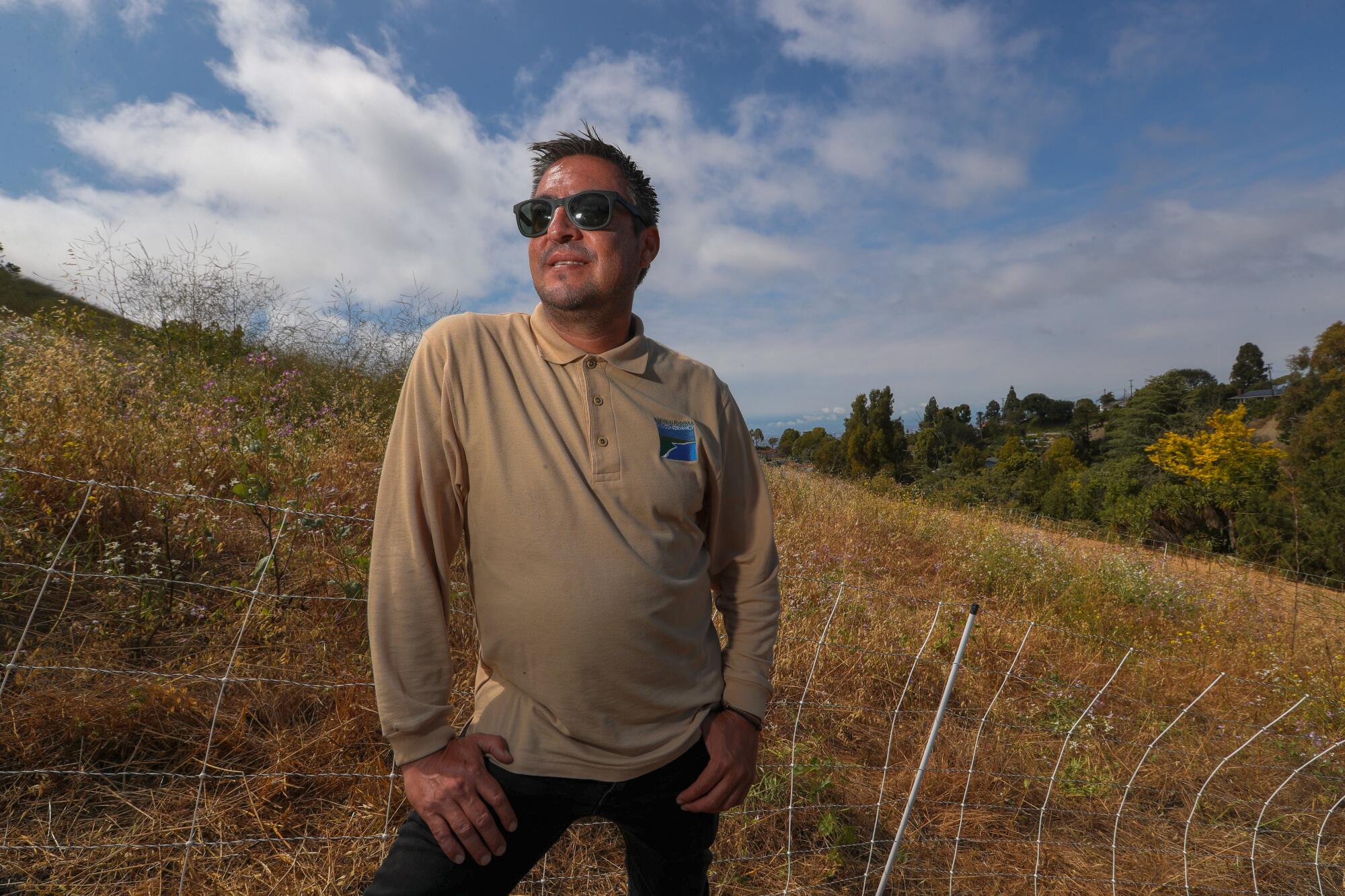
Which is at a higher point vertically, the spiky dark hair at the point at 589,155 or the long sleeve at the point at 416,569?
the spiky dark hair at the point at 589,155

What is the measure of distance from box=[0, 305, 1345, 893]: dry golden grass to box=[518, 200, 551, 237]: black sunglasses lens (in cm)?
118

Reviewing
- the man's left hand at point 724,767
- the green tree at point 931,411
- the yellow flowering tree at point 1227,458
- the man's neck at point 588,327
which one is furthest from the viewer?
the green tree at point 931,411

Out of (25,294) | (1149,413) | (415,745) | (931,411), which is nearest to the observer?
(415,745)

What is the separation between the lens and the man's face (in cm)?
144

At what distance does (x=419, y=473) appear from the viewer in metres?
1.20

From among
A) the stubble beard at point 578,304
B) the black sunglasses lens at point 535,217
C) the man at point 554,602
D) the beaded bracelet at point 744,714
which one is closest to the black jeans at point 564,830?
the man at point 554,602

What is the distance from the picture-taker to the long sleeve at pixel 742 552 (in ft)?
5.00

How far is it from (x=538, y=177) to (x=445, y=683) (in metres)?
1.24

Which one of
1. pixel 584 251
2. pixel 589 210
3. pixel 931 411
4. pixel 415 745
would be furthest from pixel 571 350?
pixel 931 411

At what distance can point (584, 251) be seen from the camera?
1.46 m

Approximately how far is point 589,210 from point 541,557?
0.84 m

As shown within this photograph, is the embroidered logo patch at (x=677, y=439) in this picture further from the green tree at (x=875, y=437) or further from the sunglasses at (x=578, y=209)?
the green tree at (x=875, y=437)

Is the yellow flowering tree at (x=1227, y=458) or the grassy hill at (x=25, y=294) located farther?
the yellow flowering tree at (x=1227, y=458)

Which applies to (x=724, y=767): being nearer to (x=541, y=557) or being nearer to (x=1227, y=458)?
(x=541, y=557)
